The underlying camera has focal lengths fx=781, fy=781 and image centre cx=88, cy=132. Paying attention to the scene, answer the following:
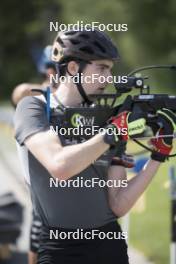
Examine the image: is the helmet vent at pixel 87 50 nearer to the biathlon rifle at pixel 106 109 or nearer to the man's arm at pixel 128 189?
the biathlon rifle at pixel 106 109

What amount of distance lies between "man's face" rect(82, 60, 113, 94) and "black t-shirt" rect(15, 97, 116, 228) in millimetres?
231

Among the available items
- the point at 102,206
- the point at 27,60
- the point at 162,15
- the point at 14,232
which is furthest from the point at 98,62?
the point at 27,60

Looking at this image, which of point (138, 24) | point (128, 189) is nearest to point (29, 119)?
point (128, 189)

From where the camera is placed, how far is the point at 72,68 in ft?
12.1

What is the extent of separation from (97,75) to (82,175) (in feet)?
1.53

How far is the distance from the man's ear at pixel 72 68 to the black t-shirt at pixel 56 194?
0.21m

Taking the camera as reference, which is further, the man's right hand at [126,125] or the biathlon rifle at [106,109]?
the biathlon rifle at [106,109]

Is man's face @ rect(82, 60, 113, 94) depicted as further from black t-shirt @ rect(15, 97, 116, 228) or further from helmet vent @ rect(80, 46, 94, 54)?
black t-shirt @ rect(15, 97, 116, 228)

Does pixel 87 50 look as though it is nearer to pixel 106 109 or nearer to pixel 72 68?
pixel 72 68

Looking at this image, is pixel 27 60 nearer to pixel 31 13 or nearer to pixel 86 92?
pixel 31 13

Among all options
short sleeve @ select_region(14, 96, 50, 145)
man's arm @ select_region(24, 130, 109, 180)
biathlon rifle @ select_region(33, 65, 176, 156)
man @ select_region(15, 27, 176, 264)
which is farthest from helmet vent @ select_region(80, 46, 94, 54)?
man's arm @ select_region(24, 130, 109, 180)

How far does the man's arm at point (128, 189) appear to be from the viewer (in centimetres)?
366

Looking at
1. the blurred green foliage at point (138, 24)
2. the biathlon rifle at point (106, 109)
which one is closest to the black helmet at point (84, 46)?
the biathlon rifle at point (106, 109)

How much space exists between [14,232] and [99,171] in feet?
12.0
